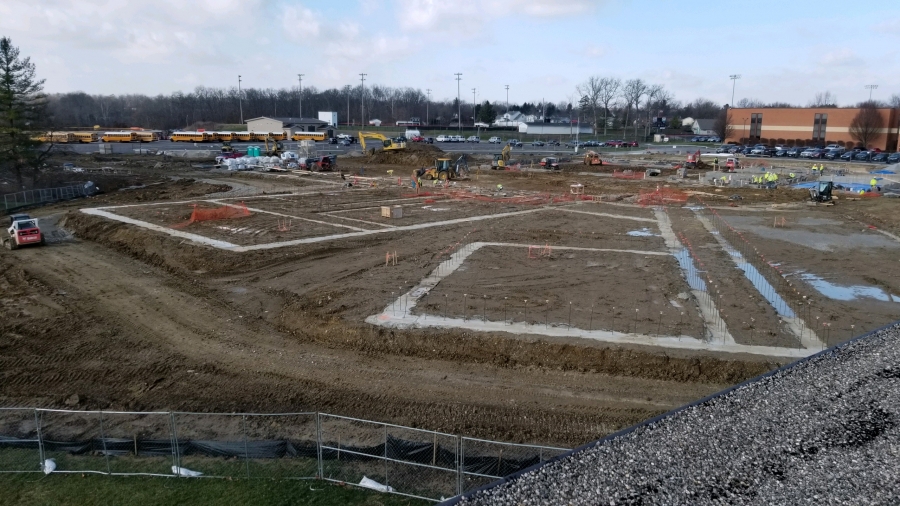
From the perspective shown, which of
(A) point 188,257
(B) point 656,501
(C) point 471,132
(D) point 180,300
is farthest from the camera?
(C) point 471,132

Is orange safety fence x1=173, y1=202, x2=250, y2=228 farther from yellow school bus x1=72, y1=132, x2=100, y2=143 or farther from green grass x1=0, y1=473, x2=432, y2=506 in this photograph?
yellow school bus x1=72, y1=132, x2=100, y2=143

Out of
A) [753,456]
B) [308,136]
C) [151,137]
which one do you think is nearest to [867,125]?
[308,136]

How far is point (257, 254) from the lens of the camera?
26.7 m

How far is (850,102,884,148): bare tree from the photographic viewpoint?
94.4 meters

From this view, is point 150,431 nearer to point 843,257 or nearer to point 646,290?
point 646,290

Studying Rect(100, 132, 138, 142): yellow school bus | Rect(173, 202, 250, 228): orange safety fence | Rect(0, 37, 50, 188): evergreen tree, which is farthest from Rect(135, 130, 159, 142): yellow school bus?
Rect(173, 202, 250, 228): orange safety fence

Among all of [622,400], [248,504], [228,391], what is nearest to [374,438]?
[248,504]

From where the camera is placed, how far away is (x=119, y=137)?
102 metres

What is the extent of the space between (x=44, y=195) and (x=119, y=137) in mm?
65680

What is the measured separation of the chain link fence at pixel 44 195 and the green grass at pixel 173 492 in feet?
122

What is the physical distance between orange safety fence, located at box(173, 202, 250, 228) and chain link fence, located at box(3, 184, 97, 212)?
14145mm

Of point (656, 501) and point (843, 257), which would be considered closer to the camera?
point (656, 501)

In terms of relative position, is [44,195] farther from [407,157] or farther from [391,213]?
[407,157]

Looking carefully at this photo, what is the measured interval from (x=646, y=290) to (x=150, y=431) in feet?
51.9
